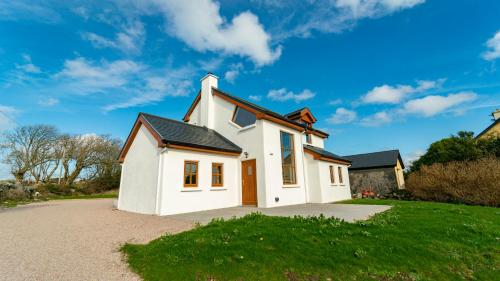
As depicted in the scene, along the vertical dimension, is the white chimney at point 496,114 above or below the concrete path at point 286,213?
above

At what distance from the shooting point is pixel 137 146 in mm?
13625

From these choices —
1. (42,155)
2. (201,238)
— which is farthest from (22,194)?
(201,238)

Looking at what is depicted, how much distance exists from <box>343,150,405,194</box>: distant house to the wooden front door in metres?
18.9

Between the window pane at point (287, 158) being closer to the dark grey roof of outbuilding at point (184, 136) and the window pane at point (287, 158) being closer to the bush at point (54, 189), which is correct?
the dark grey roof of outbuilding at point (184, 136)

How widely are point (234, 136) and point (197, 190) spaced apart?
4.75 m

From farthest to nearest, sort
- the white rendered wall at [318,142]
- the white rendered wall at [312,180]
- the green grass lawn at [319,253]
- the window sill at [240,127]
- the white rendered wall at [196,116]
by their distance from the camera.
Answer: the white rendered wall at [318,142], the white rendered wall at [196,116], the white rendered wall at [312,180], the window sill at [240,127], the green grass lawn at [319,253]

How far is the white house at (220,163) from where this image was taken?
11148mm

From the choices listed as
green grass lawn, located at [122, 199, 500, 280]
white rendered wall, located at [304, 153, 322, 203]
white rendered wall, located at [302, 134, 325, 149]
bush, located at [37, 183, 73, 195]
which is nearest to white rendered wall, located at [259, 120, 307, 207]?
white rendered wall, located at [304, 153, 322, 203]

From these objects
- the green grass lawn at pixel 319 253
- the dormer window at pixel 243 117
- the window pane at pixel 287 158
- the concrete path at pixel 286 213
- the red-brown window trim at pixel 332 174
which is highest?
the dormer window at pixel 243 117

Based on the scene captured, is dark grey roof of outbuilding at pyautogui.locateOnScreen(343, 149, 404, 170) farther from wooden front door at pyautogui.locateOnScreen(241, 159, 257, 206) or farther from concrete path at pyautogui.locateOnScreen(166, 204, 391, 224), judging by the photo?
wooden front door at pyautogui.locateOnScreen(241, 159, 257, 206)

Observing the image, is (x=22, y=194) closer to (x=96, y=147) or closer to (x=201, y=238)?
(x=96, y=147)

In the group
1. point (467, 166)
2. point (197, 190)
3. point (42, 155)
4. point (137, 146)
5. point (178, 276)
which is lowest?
point (178, 276)

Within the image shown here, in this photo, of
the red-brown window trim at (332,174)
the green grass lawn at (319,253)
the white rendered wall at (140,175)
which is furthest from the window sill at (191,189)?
the red-brown window trim at (332,174)

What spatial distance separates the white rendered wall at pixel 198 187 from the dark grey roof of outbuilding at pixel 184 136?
19.7 inches
